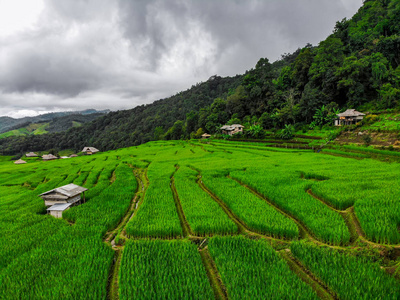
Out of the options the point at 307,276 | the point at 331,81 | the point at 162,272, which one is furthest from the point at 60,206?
the point at 331,81

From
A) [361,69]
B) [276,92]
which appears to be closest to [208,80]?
[276,92]

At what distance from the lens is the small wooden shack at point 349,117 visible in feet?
103

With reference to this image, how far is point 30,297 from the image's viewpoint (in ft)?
13.8

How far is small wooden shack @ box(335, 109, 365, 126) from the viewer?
31538 millimetres

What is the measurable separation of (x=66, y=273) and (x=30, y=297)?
0.75 m

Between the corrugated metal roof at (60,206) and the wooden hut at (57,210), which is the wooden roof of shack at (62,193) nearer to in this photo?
the corrugated metal roof at (60,206)

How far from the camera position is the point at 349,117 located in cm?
3256

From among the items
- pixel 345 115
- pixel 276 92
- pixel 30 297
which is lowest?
pixel 30 297

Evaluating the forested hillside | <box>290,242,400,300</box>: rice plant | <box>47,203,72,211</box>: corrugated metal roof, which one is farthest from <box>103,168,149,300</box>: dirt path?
the forested hillside

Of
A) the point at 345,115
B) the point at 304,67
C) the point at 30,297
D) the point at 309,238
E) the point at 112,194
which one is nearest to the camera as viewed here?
the point at 30,297

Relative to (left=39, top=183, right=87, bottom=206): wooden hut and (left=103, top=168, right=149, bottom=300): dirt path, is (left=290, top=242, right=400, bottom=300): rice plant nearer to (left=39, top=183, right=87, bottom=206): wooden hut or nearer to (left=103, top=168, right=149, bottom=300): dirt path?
(left=103, top=168, right=149, bottom=300): dirt path

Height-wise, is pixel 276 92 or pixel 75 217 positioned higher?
pixel 276 92

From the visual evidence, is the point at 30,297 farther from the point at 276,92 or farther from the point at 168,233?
the point at 276,92

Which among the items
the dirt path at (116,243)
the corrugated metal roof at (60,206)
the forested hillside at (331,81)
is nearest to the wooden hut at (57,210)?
the corrugated metal roof at (60,206)
